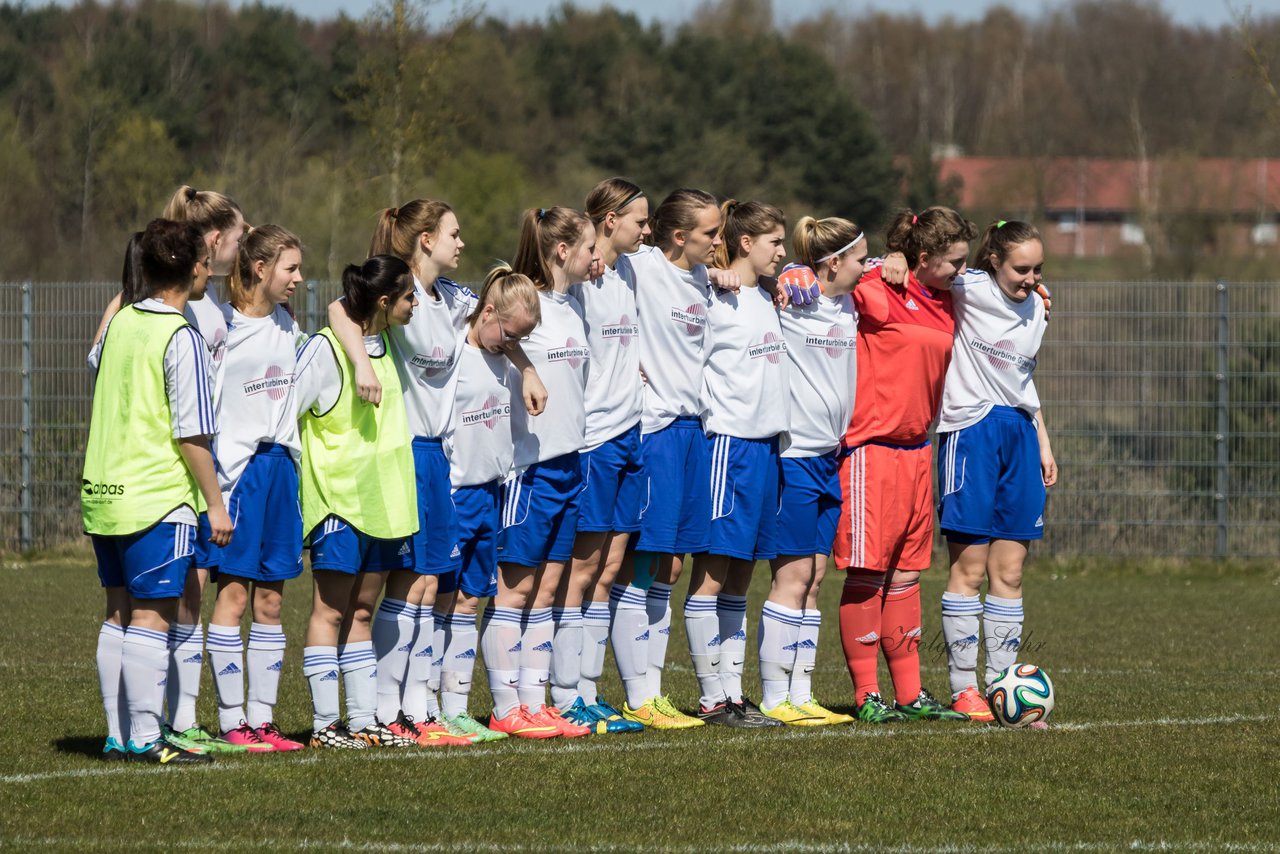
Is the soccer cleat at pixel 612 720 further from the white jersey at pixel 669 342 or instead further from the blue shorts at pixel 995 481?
the blue shorts at pixel 995 481

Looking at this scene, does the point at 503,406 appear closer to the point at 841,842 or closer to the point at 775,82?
the point at 841,842

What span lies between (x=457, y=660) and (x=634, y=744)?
863mm

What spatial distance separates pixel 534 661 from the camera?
302 inches

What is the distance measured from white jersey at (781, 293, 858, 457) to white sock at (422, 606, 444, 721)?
5.75ft

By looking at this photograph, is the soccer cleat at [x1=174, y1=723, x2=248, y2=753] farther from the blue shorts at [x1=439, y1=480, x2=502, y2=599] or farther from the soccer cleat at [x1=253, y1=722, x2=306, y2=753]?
the blue shorts at [x1=439, y1=480, x2=502, y2=599]

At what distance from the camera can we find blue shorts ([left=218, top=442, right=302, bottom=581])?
22.8 ft

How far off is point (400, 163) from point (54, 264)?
16.3m

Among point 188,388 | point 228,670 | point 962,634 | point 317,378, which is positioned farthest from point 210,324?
point 962,634

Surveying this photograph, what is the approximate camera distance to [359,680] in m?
7.20

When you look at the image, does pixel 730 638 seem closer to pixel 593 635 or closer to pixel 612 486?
pixel 593 635

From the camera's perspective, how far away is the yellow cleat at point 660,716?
25.9 ft

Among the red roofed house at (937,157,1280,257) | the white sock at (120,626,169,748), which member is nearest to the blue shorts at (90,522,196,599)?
the white sock at (120,626,169,748)

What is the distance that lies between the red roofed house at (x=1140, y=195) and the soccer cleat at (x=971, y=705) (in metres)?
38.7

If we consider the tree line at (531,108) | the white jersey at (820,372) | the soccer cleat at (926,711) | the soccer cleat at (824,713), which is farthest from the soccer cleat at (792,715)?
the tree line at (531,108)
